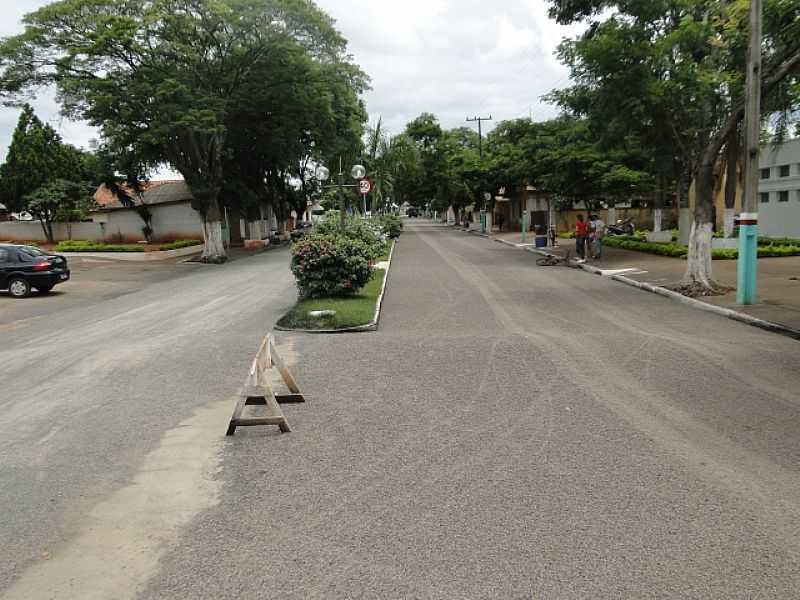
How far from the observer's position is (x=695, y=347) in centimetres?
981

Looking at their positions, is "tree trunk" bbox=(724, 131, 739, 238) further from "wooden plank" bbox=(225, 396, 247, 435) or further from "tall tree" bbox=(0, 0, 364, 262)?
"wooden plank" bbox=(225, 396, 247, 435)

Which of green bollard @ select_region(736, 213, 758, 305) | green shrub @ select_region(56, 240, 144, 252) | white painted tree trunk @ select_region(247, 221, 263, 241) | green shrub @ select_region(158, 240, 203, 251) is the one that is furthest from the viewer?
white painted tree trunk @ select_region(247, 221, 263, 241)

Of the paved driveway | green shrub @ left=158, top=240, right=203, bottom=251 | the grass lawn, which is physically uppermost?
green shrub @ left=158, top=240, right=203, bottom=251

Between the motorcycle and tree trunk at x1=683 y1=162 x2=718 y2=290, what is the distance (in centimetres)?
2366

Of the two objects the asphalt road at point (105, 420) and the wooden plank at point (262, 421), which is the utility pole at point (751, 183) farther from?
the wooden plank at point (262, 421)

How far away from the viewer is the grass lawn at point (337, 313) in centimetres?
1172

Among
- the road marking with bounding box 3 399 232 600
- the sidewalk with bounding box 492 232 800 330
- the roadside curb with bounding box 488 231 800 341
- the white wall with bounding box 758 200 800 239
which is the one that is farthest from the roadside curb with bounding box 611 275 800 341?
the white wall with bounding box 758 200 800 239

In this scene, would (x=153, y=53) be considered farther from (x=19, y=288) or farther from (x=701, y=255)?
(x=701, y=255)

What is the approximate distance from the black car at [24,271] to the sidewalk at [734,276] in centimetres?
1596

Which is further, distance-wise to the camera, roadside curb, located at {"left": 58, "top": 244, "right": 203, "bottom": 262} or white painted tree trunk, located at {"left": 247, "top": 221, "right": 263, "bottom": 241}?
white painted tree trunk, located at {"left": 247, "top": 221, "right": 263, "bottom": 241}

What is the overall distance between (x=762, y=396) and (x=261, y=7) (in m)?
24.4

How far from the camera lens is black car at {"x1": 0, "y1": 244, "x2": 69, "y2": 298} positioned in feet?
61.7

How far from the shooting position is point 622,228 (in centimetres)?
4022

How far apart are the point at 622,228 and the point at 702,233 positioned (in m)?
25.5
